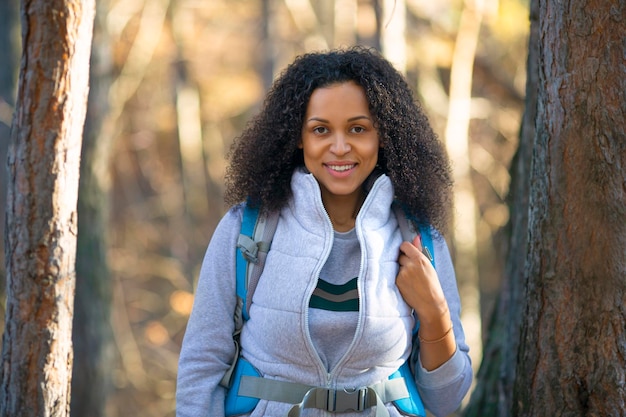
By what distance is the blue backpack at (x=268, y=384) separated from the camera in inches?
102

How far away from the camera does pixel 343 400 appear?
259 centimetres

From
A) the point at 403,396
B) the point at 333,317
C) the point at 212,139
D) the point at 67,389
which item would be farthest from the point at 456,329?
the point at 212,139

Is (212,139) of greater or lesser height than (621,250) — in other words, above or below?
above

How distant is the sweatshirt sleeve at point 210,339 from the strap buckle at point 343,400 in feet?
1.24

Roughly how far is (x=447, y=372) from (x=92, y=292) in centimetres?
381

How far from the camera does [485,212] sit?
12.7m

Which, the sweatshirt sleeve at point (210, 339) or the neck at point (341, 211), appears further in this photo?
the neck at point (341, 211)

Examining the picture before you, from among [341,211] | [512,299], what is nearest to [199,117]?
[512,299]

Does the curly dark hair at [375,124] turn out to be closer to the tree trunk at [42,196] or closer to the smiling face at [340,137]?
the smiling face at [340,137]

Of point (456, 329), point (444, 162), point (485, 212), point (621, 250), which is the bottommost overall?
point (456, 329)

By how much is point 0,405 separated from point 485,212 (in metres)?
10.6

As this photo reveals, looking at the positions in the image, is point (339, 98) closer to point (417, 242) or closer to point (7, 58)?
point (417, 242)

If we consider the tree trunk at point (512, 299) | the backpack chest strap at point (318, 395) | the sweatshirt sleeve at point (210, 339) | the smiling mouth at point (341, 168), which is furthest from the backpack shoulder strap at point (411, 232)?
the tree trunk at point (512, 299)

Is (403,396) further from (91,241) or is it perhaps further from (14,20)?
(14,20)
